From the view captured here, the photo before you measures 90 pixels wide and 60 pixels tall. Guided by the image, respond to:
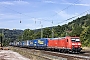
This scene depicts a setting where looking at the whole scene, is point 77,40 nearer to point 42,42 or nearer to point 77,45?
point 77,45

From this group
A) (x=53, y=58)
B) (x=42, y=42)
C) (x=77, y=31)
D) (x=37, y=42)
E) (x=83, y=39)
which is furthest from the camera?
(x=77, y=31)

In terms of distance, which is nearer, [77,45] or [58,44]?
[77,45]

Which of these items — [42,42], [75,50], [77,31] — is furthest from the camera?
[77,31]

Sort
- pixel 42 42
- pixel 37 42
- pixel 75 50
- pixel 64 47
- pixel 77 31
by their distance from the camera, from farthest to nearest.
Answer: pixel 77 31 → pixel 37 42 → pixel 42 42 → pixel 64 47 → pixel 75 50

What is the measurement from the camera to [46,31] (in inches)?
7072

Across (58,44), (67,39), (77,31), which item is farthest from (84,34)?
(67,39)

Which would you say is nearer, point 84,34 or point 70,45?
point 70,45

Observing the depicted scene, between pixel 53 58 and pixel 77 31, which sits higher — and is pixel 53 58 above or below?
below

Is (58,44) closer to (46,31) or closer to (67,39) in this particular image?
(67,39)

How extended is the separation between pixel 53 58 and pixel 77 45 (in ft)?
54.2

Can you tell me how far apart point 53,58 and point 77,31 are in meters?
99.0

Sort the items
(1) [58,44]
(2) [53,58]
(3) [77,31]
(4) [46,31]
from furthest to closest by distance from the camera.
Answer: (4) [46,31], (3) [77,31], (1) [58,44], (2) [53,58]

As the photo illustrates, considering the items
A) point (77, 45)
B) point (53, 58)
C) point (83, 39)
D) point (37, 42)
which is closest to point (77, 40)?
point (77, 45)

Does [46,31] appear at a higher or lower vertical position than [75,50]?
higher
